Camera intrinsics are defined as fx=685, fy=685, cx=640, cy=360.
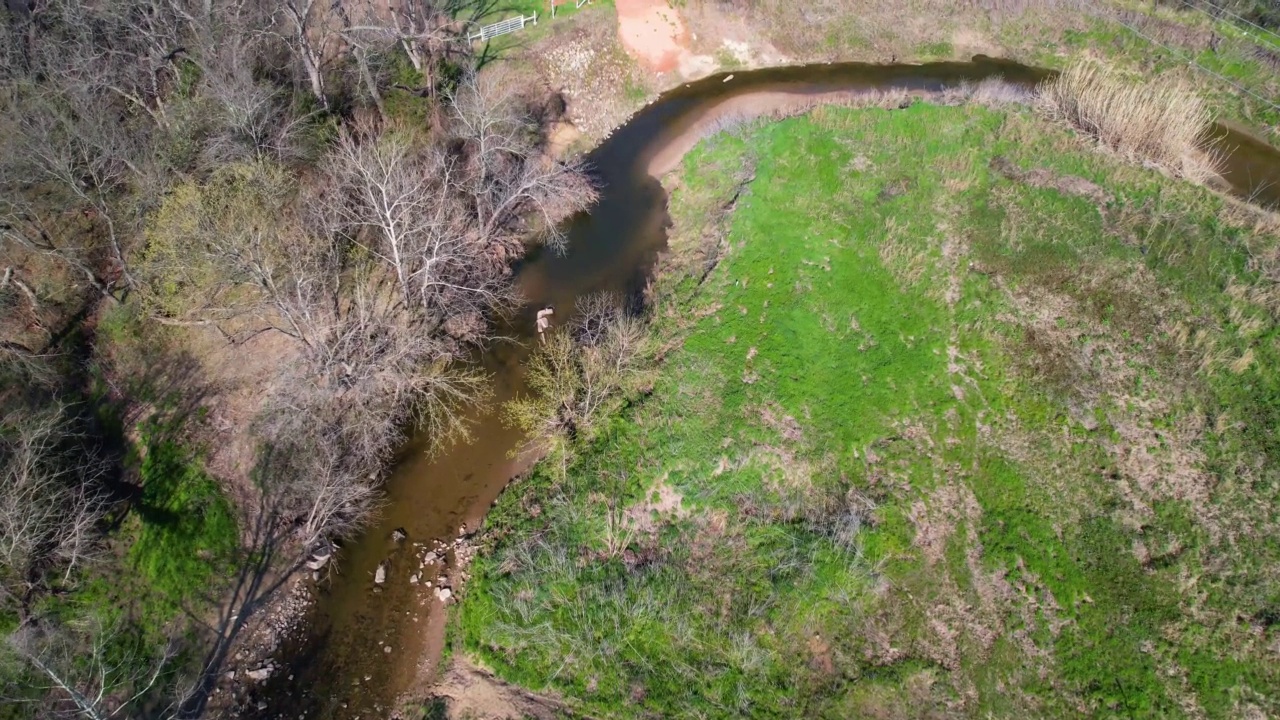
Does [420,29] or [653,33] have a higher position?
[653,33]

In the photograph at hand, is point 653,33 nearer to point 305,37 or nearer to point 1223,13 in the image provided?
point 305,37

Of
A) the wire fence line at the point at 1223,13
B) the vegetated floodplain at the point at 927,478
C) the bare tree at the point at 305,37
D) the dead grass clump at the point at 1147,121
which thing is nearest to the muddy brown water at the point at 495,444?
the vegetated floodplain at the point at 927,478

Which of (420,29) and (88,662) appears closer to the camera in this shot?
(88,662)

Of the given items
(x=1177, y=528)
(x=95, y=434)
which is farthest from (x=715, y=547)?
(x=95, y=434)

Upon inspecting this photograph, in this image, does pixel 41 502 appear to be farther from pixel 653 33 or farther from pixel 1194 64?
pixel 1194 64

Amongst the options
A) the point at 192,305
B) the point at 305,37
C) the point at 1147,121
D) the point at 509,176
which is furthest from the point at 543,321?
the point at 1147,121

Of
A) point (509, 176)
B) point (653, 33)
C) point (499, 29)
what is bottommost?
point (509, 176)

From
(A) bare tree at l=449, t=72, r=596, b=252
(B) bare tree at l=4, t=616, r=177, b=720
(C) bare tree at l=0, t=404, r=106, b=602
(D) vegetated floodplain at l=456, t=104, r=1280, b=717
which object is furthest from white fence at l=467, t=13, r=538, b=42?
(B) bare tree at l=4, t=616, r=177, b=720

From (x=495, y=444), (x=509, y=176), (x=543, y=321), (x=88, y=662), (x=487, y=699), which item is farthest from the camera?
(x=509, y=176)

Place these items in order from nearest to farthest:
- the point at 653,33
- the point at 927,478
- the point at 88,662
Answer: the point at 88,662, the point at 927,478, the point at 653,33
